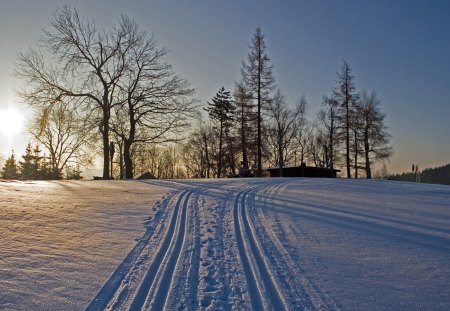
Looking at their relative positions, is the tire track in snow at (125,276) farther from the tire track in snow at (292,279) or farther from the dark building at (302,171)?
the dark building at (302,171)

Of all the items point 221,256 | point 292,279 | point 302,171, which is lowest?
point 292,279

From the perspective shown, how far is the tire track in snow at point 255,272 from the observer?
448 centimetres

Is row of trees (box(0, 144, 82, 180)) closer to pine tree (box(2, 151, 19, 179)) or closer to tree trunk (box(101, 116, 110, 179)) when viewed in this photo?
pine tree (box(2, 151, 19, 179))

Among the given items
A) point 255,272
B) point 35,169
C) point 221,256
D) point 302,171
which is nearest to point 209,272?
point 255,272

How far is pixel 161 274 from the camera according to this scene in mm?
5352

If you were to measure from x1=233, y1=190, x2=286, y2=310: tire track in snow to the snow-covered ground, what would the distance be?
0.05 ft

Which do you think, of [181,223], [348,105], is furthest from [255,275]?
[348,105]

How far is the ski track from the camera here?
447 cm

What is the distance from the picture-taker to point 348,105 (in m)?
39.5

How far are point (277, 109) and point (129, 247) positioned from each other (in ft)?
141

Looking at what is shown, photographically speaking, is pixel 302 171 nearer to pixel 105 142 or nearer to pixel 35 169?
pixel 105 142

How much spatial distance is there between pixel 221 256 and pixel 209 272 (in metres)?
0.80

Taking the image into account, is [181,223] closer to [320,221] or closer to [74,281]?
[320,221]

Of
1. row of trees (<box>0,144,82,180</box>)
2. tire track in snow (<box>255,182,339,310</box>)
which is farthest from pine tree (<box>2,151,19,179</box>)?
tire track in snow (<box>255,182,339,310</box>)
